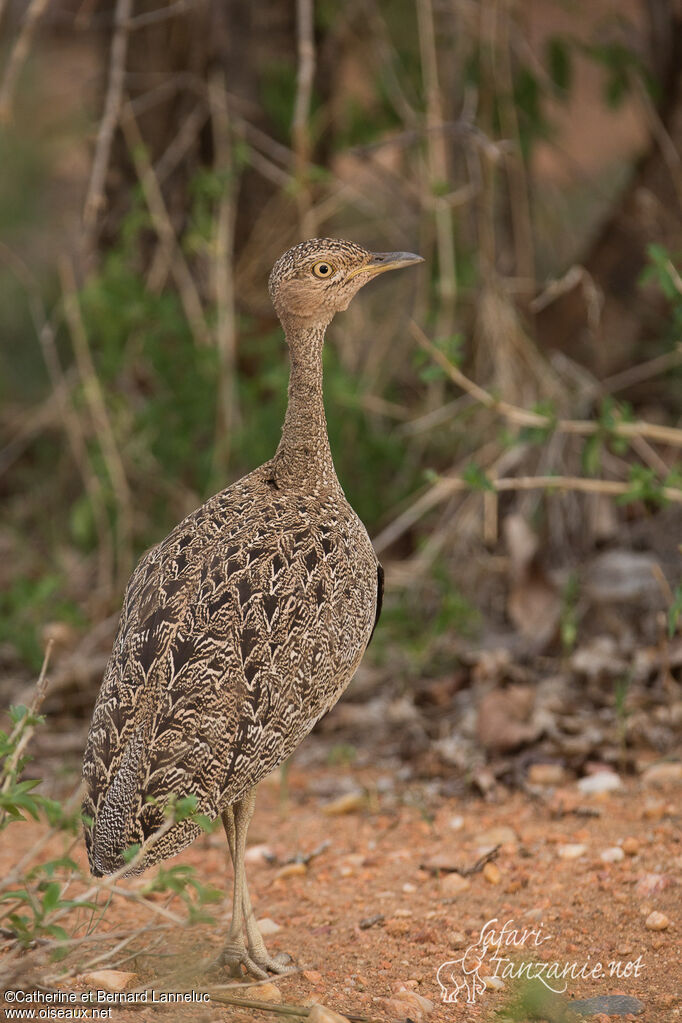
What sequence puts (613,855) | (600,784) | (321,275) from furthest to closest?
(600,784), (613,855), (321,275)

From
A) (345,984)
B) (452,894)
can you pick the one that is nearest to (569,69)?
(452,894)

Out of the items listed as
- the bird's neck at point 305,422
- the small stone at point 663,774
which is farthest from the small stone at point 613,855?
the bird's neck at point 305,422

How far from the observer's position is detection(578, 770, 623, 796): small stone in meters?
4.72

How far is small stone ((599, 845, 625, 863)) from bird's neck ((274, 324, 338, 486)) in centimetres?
157

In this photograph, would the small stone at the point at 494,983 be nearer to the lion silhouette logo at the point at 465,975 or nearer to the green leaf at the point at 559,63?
the lion silhouette logo at the point at 465,975

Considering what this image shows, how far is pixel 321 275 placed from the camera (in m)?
3.90

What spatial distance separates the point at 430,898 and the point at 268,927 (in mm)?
548

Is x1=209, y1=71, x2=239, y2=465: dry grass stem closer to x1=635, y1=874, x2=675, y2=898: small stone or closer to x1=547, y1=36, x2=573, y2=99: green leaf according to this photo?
x1=547, y1=36, x2=573, y2=99: green leaf

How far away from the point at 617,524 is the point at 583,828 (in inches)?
92.5

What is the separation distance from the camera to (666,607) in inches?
223

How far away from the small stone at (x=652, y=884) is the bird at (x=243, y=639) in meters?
1.15

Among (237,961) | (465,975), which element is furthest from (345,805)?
(465,975)

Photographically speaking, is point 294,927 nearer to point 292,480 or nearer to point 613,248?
point 292,480

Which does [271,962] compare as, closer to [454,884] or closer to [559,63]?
[454,884]
